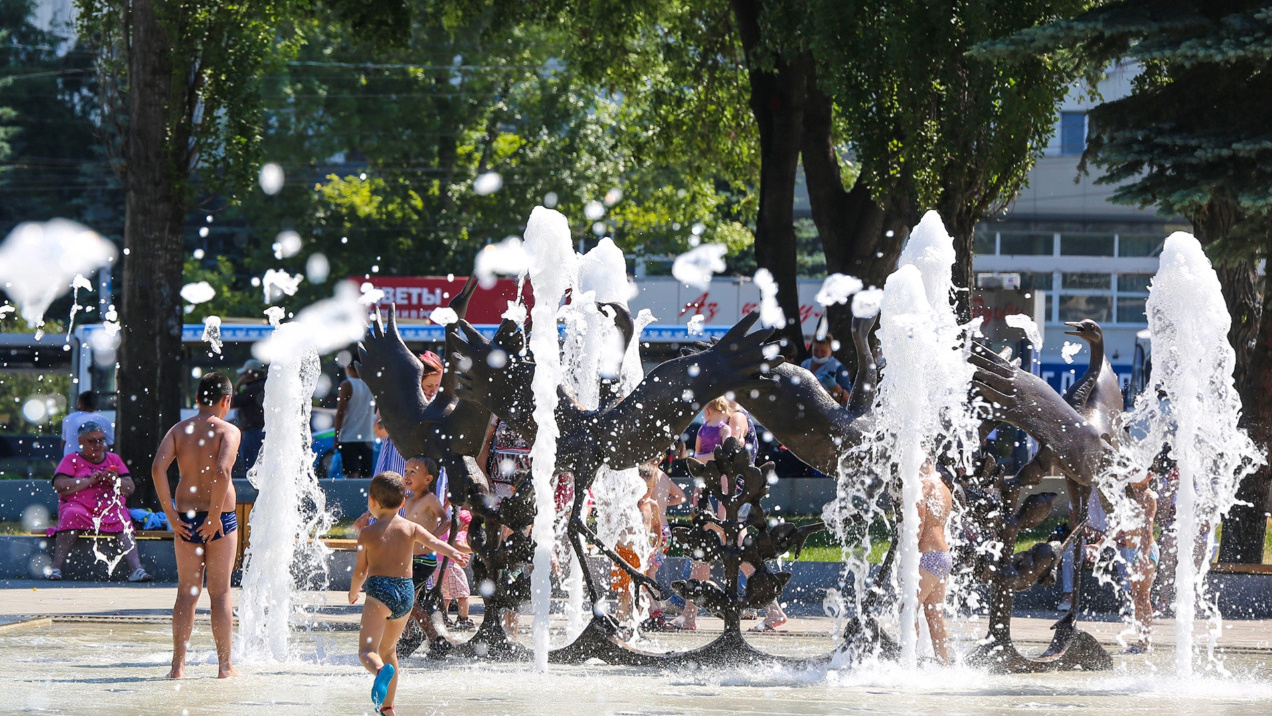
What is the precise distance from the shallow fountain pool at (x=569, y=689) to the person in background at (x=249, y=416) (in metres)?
9.89

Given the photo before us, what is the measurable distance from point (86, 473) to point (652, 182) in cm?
2508

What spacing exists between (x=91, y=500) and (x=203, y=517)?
5.53 metres

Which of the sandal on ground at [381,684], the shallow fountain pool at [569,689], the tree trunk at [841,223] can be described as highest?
the tree trunk at [841,223]

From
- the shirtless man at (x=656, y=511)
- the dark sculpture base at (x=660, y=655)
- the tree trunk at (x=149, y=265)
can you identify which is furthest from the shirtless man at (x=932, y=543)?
the tree trunk at (x=149, y=265)

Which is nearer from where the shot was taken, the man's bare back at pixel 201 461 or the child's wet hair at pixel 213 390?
the man's bare back at pixel 201 461

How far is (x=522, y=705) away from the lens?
7.31 metres

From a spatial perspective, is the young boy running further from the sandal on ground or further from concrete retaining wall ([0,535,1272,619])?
concrete retaining wall ([0,535,1272,619])

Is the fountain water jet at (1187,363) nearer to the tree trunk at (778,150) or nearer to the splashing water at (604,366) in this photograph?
the splashing water at (604,366)

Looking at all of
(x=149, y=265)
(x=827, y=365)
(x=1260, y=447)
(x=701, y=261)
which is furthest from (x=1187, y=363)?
(x=701, y=261)

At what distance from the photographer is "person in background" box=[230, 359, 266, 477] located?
19172 mm

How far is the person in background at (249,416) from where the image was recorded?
19172 millimetres

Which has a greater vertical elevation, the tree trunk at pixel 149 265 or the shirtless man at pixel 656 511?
the tree trunk at pixel 149 265

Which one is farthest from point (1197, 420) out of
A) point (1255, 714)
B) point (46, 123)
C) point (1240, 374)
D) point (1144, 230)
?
point (46, 123)

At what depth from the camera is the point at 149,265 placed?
1523 cm
